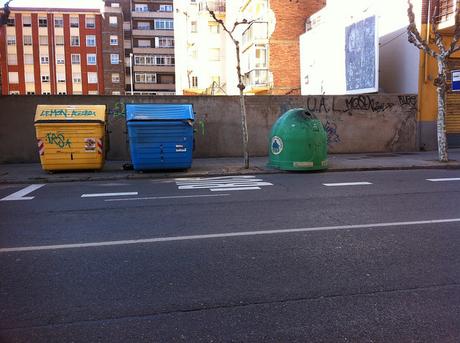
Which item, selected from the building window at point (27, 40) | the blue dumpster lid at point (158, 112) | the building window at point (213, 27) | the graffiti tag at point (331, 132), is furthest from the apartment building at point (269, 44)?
the building window at point (27, 40)

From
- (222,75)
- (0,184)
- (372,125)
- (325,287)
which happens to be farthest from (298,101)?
(222,75)

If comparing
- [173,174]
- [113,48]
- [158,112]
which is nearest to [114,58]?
[113,48]

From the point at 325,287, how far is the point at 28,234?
4006mm

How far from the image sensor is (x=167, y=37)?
78.2m

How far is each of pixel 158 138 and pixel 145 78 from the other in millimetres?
66809

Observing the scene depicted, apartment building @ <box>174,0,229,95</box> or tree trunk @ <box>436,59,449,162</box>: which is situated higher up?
apartment building @ <box>174,0,229,95</box>

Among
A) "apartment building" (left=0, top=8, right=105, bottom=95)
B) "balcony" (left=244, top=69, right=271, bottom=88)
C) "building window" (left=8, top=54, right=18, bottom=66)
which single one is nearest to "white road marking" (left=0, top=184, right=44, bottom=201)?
"balcony" (left=244, top=69, right=271, bottom=88)

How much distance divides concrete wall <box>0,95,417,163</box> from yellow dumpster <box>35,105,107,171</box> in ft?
8.37

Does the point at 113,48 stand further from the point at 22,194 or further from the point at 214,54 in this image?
the point at 22,194

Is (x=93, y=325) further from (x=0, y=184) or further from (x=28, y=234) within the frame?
(x=0, y=184)

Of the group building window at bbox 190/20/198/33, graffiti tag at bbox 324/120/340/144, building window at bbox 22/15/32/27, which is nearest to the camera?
graffiti tag at bbox 324/120/340/144

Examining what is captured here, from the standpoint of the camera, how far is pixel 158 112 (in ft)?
42.8

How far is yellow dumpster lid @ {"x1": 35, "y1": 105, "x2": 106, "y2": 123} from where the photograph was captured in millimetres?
12938

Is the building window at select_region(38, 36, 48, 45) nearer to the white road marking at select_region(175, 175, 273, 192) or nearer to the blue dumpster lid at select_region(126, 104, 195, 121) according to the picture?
the blue dumpster lid at select_region(126, 104, 195, 121)
